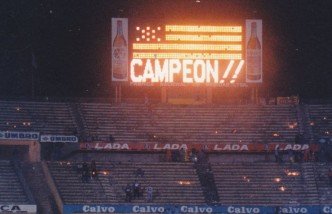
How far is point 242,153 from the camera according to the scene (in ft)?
130

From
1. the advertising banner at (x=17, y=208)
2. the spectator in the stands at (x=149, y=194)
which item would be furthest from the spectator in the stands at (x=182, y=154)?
the advertising banner at (x=17, y=208)

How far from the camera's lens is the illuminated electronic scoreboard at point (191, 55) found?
40.4 meters

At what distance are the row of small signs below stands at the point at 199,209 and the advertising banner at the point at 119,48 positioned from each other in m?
7.43

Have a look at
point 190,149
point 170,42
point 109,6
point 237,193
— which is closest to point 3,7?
point 109,6

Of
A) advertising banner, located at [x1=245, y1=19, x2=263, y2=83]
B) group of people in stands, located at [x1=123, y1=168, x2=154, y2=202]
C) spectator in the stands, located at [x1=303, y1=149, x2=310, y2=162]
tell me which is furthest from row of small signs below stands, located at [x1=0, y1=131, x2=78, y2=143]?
spectator in the stands, located at [x1=303, y1=149, x2=310, y2=162]

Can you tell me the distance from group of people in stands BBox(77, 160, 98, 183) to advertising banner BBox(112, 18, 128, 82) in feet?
15.8

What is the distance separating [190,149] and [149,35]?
5.37 m

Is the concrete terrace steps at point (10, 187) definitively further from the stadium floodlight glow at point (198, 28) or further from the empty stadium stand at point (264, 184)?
the stadium floodlight glow at point (198, 28)

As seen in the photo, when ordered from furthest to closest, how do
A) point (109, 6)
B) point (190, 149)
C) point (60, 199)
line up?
point (109, 6) → point (190, 149) → point (60, 199)

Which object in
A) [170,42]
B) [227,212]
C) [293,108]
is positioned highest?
[170,42]

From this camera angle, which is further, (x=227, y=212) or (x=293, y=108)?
(x=293, y=108)

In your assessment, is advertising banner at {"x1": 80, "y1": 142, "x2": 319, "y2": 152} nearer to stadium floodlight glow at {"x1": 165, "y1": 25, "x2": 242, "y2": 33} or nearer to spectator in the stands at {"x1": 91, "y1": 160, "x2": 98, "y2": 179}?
spectator in the stands at {"x1": 91, "y1": 160, "x2": 98, "y2": 179}

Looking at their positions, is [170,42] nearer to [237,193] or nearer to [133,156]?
[133,156]

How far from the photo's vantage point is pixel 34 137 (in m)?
37.6
